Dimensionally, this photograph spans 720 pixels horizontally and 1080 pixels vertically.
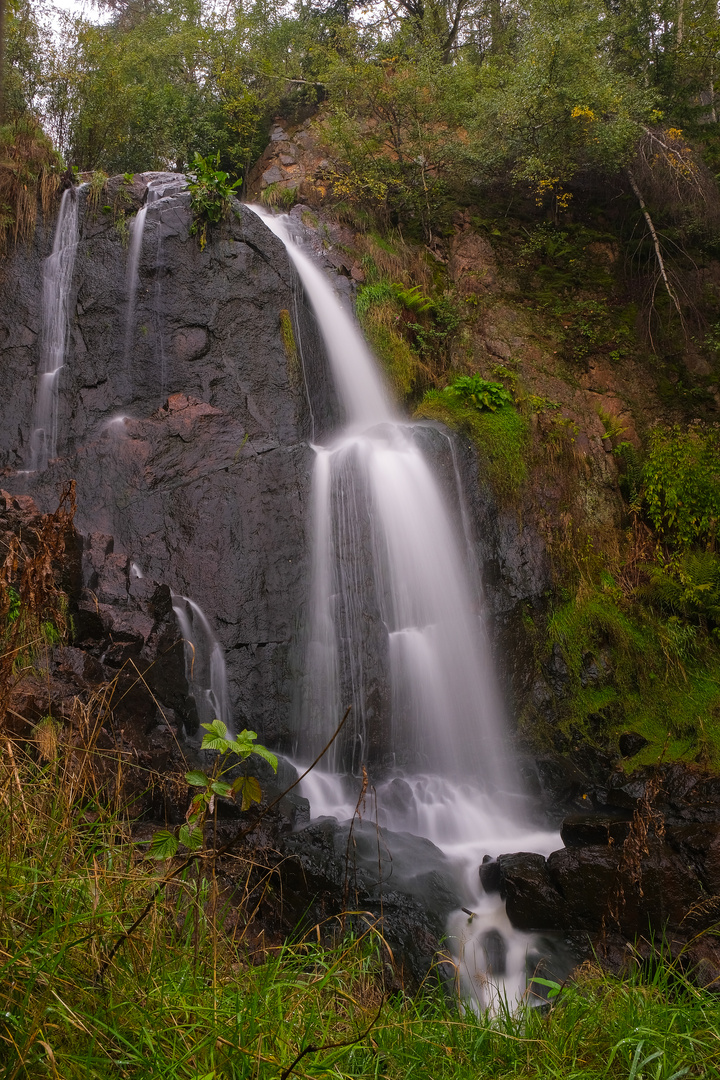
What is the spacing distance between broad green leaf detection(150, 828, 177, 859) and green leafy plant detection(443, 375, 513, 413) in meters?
8.02

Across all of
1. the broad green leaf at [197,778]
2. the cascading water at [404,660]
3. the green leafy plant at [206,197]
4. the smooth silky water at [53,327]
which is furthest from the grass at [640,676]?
the green leafy plant at [206,197]

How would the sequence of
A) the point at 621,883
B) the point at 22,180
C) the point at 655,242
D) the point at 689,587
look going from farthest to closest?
the point at 655,242 < the point at 22,180 < the point at 689,587 < the point at 621,883

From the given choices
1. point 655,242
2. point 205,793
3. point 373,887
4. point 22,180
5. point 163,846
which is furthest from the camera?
point 655,242

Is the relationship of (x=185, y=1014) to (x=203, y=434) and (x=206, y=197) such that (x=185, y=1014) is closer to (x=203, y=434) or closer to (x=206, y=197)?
(x=203, y=434)

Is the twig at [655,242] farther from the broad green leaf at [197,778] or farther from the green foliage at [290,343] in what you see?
the broad green leaf at [197,778]

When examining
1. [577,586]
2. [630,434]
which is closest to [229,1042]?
[577,586]

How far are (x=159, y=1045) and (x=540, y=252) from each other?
514 inches

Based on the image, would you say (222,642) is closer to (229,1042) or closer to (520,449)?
(520,449)

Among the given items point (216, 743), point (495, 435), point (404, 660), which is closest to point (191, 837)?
point (216, 743)

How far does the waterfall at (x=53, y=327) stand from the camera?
26.7 ft

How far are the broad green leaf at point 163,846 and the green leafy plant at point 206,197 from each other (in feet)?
28.9

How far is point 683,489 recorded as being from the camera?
8703mm

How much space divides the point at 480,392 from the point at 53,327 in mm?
6008

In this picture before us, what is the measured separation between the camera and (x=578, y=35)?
33.1 feet
